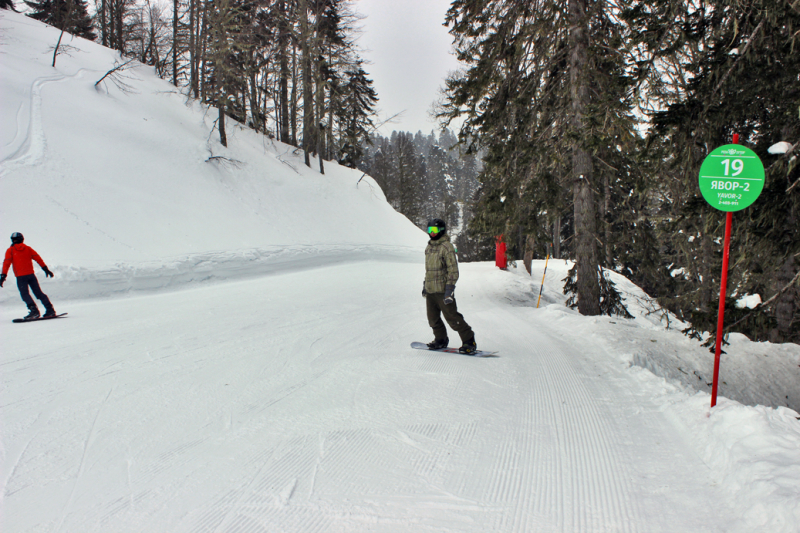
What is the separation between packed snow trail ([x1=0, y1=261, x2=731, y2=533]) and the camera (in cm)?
237

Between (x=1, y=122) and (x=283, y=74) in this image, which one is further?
(x=283, y=74)

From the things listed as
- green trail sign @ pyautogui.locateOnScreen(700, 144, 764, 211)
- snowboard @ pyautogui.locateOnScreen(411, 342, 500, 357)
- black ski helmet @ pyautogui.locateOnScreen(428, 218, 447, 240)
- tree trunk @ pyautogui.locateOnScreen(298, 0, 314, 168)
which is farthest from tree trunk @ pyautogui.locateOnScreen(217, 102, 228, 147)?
green trail sign @ pyautogui.locateOnScreen(700, 144, 764, 211)

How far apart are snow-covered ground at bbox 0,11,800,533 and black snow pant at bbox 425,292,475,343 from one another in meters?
0.51

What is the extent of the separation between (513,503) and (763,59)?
7.97 metres

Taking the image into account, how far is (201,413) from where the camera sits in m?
3.65

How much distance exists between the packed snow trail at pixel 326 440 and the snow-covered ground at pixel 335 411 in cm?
2

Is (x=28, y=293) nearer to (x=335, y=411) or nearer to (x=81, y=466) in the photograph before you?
(x=81, y=466)

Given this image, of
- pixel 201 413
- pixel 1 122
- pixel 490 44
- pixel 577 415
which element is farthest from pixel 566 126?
pixel 1 122

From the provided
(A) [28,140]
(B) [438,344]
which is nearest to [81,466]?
(B) [438,344]

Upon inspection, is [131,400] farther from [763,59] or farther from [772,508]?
[763,59]

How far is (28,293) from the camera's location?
726 centimetres

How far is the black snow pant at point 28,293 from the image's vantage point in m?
7.22

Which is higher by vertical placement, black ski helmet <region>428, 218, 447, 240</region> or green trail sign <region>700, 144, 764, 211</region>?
green trail sign <region>700, 144, 764, 211</region>

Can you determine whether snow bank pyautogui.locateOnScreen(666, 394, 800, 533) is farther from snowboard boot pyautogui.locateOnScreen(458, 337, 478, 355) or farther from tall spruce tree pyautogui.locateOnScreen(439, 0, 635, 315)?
tall spruce tree pyautogui.locateOnScreen(439, 0, 635, 315)
